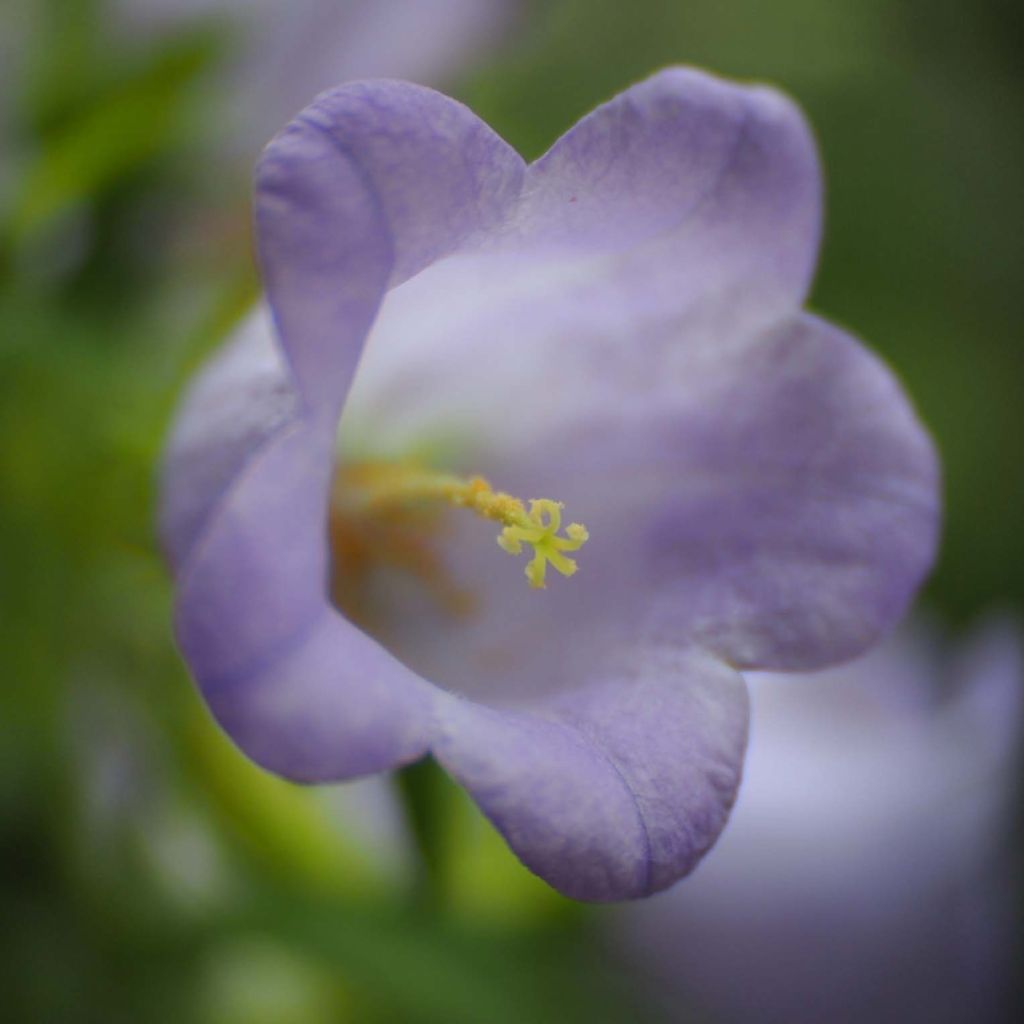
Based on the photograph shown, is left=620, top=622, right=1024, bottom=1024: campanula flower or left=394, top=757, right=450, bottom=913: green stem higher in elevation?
left=394, top=757, right=450, bottom=913: green stem

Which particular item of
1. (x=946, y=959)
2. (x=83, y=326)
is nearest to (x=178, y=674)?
(x=83, y=326)

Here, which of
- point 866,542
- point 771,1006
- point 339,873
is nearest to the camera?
point 866,542

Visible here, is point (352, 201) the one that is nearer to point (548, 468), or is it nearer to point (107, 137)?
point (548, 468)

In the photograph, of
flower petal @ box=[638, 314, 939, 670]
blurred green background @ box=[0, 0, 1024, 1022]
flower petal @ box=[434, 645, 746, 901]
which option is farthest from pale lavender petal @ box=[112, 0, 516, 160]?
flower petal @ box=[434, 645, 746, 901]

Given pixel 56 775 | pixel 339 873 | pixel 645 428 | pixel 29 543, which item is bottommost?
pixel 339 873

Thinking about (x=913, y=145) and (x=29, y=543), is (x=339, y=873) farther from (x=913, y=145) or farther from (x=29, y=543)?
(x=913, y=145)

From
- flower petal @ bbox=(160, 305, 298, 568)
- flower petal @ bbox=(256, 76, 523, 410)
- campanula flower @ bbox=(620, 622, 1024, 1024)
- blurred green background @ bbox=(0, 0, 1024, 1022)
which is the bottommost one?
campanula flower @ bbox=(620, 622, 1024, 1024)

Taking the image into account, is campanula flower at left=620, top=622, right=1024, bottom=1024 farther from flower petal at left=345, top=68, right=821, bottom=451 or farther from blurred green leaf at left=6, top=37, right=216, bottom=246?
blurred green leaf at left=6, top=37, right=216, bottom=246

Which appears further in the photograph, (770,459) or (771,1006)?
(771,1006)

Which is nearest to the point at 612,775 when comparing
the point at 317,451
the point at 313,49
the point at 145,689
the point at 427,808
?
the point at 317,451
